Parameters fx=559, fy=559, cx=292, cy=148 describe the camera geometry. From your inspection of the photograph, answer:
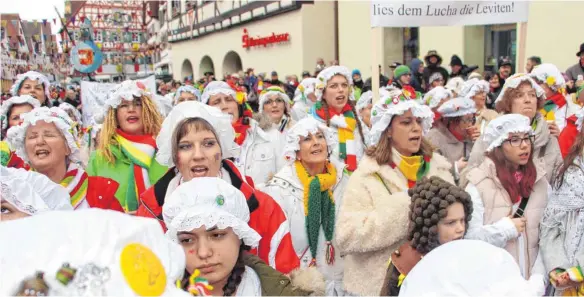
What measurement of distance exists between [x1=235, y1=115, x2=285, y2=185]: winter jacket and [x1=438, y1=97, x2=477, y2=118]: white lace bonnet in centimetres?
167

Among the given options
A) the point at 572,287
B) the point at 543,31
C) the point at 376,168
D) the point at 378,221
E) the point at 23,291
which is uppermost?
the point at 543,31

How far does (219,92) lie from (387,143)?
8.96ft

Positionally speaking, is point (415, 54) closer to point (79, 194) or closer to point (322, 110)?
point (322, 110)

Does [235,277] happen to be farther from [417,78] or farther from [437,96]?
[417,78]

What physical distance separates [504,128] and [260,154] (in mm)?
2627

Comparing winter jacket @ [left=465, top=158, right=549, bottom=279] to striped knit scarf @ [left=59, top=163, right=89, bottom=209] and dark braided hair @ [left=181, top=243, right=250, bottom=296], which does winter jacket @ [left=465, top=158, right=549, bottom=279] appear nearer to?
dark braided hair @ [left=181, top=243, right=250, bottom=296]

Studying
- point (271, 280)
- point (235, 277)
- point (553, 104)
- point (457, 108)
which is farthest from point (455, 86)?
point (235, 277)

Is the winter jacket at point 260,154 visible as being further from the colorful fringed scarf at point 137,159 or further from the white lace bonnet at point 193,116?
the white lace bonnet at point 193,116

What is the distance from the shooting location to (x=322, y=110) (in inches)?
231

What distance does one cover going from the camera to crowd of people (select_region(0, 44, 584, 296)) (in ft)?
3.77

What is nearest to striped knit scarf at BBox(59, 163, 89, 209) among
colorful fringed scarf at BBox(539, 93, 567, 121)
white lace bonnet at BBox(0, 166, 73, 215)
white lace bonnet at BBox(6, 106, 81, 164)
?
white lace bonnet at BBox(6, 106, 81, 164)

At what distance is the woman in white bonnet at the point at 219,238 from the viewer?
7.53ft

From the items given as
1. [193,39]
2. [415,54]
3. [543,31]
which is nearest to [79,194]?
[543,31]

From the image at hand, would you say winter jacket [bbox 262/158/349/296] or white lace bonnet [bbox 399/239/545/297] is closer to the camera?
→ white lace bonnet [bbox 399/239/545/297]
